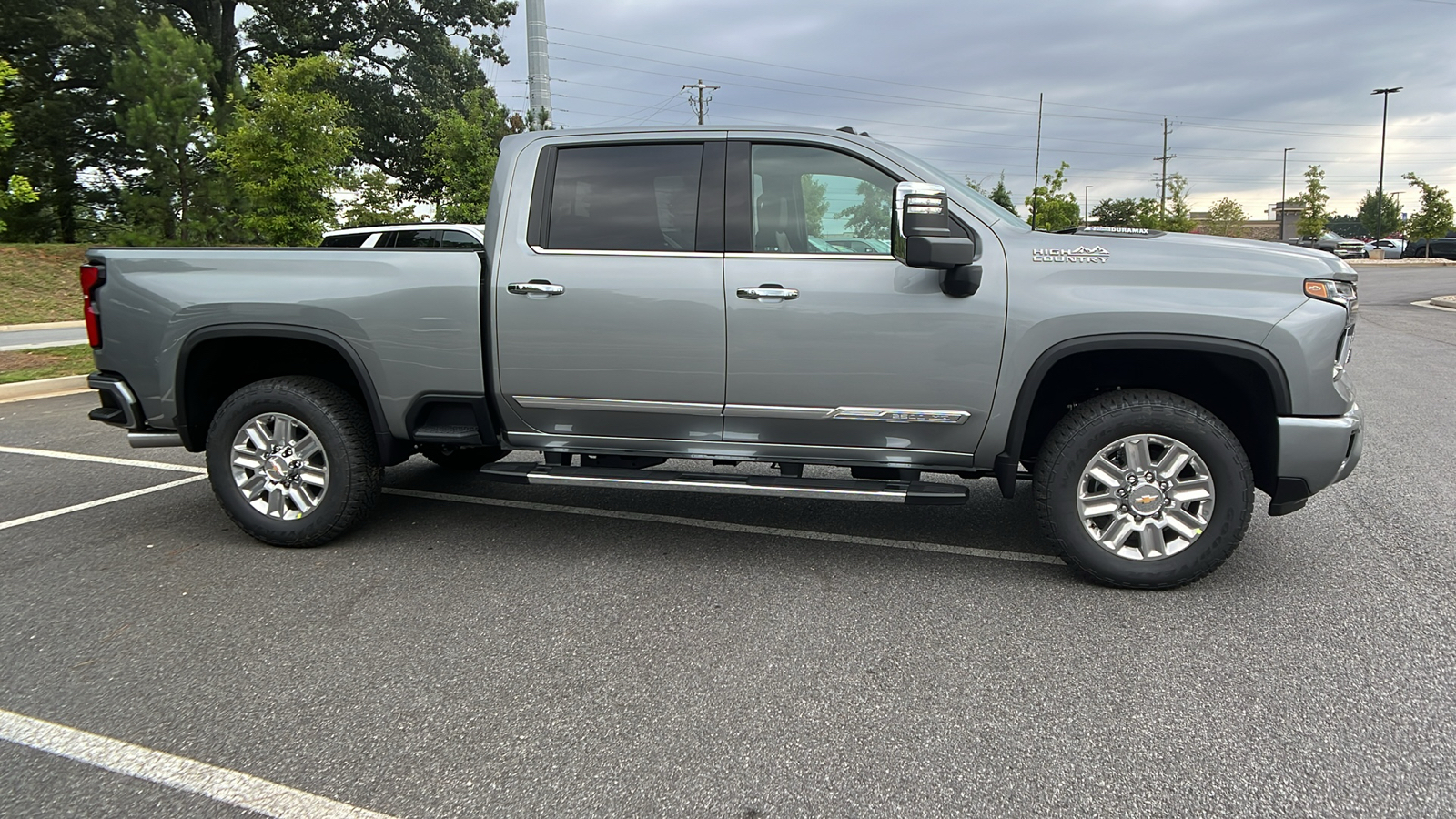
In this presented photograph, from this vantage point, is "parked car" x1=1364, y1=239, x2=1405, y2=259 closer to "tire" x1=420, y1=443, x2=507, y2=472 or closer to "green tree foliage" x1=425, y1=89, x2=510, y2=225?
"green tree foliage" x1=425, y1=89, x2=510, y2=225

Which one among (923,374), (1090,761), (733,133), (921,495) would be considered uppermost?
(733,133)

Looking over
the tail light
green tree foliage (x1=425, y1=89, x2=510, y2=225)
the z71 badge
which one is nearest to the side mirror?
the z71 badge

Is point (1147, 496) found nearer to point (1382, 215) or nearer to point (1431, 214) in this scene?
point (1431, 214)

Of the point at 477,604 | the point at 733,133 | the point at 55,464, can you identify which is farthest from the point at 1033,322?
the point at 55,464

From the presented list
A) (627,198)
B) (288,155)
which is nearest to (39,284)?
(288,155)

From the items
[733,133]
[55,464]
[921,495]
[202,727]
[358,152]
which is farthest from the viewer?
[358,152]

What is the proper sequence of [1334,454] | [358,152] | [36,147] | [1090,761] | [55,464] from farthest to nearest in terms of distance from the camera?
[358,152], [36,147], [55,464], [1334,454], [1090,761]

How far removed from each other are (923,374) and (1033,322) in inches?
20.3

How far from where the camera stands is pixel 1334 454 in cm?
367

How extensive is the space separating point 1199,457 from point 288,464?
4.32 meters

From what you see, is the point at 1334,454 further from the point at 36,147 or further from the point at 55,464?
the point at 36,147

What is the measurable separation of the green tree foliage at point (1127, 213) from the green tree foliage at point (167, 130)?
46337 mm

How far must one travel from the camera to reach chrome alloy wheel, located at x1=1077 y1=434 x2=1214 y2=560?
379 centimetres

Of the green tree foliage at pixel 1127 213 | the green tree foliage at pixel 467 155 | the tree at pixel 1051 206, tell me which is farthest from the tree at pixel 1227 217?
the green tree foliage at pixel 467 155
